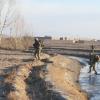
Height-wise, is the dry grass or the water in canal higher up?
the dry grass

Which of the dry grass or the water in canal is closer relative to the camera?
the water in canal

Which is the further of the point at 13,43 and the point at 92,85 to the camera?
the point at 13,43

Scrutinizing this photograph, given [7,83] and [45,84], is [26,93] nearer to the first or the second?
[7,83]

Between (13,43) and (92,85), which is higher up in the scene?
(13,43)

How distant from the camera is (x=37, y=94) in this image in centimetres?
2192

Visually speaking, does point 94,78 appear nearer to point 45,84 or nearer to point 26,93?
point 45,84

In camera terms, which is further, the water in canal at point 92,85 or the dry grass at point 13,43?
the dry grass at point 13,43

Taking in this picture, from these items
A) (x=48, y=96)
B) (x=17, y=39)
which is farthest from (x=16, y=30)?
(x=48, y=96)

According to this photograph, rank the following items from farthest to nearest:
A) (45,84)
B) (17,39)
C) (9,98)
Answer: (17,39) → (45,84) → (9,98)

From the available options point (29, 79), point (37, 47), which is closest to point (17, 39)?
point (37, 47)

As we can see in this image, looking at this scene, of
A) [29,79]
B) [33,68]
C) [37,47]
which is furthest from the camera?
[37,47]

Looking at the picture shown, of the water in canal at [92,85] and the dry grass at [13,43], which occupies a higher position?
the dry grass at [13,43]

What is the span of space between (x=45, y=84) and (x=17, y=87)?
3491mm

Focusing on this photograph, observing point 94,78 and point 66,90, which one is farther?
point 94,78
